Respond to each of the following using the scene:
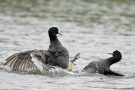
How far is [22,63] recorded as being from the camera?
47.3ft

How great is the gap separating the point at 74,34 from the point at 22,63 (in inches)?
287

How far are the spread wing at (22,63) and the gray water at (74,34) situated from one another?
30 cm

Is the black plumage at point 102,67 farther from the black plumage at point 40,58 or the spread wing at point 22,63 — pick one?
the spread wing at point 22,63

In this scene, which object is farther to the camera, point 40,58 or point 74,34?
point 74,34

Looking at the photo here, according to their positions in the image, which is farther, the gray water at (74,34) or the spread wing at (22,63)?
the spread wing at (22,63)

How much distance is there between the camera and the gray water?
43.6 ft

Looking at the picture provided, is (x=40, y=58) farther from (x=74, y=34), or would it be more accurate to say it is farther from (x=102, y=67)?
(x=74, y=34)

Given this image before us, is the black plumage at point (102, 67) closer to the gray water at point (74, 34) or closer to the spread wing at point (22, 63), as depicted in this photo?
the gray water at point (74, 34)

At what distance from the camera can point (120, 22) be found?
2512 cm

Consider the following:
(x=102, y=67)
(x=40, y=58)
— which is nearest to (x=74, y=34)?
(x=102, y=67)

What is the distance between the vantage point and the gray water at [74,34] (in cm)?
1330

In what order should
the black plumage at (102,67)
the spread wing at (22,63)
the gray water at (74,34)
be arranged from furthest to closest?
the black plumage at (102,67), the spread wing at (22,63), the gray water at (74,34)

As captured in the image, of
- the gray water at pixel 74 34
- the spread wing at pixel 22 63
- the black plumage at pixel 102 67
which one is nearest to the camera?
the gray water at pixel 74 34

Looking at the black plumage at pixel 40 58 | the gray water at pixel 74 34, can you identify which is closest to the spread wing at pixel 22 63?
the black plumage at pixel 40 58
